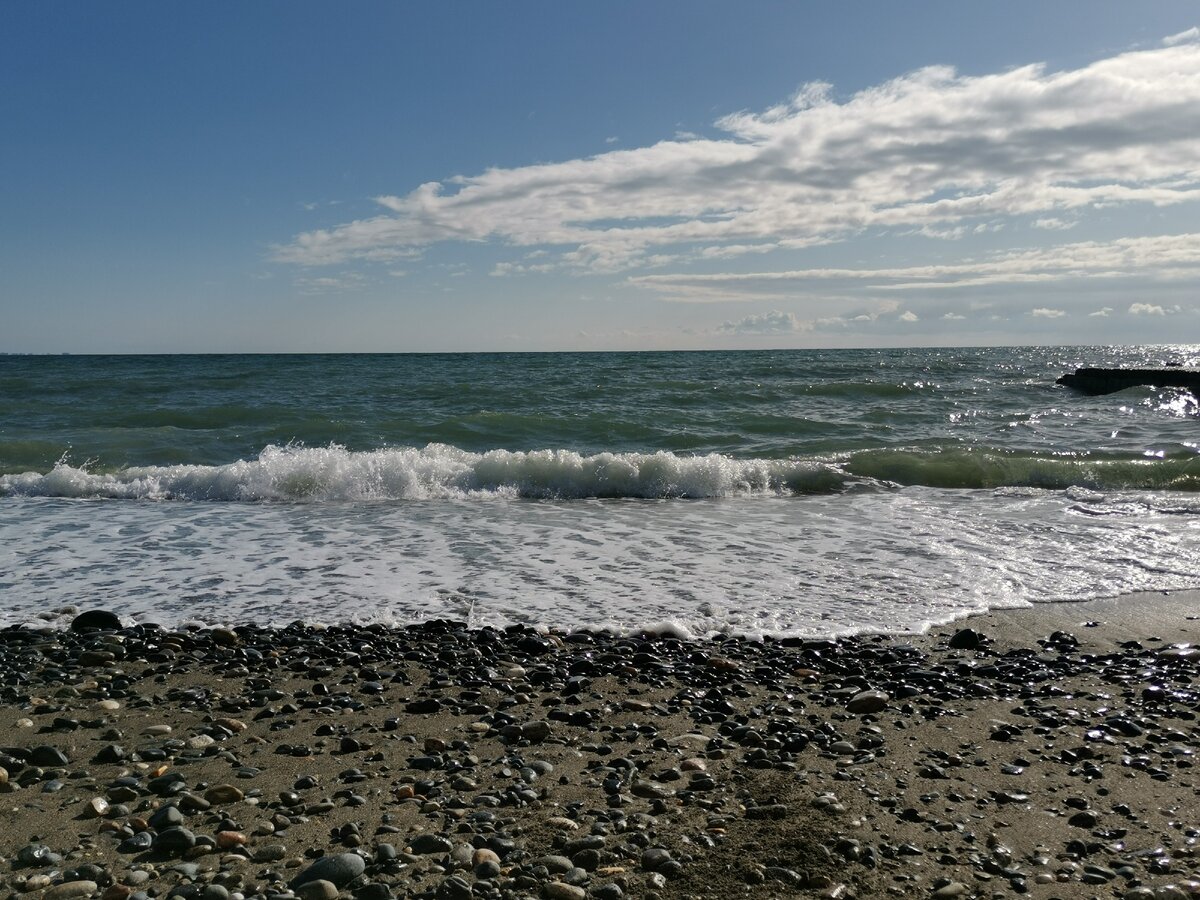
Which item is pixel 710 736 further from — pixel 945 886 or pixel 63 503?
pixel 63 503

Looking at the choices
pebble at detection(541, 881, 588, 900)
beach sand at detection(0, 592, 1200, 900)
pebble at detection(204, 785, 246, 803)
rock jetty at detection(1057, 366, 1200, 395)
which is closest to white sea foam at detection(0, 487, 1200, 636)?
beach sand at detection(0, 592, 1200, 900)

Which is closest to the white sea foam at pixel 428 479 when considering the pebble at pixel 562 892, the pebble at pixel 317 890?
the pebble at pixel 317 890

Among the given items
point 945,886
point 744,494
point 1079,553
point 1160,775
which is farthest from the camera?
point 744,494

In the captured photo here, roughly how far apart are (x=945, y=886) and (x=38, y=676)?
182 inches

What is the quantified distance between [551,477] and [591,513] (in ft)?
6.70

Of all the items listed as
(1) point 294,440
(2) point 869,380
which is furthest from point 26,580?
(2) point 869,380

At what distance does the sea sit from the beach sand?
0.85 metres

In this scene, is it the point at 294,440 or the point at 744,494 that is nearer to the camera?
the point at 744,494

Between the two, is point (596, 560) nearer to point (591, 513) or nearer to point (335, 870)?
point (591, 513)

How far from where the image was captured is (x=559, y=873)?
9.41 ft

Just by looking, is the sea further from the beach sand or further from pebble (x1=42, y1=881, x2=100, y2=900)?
pebble (x1=42, y1=881, x2=100, y2=900)

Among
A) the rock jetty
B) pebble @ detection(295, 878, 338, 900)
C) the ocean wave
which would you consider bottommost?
pebble @ detection(295, 878, 338, 900)

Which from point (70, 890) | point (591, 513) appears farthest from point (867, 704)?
point (591, 513)

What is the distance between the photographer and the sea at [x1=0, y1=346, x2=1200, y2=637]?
6473 mm
